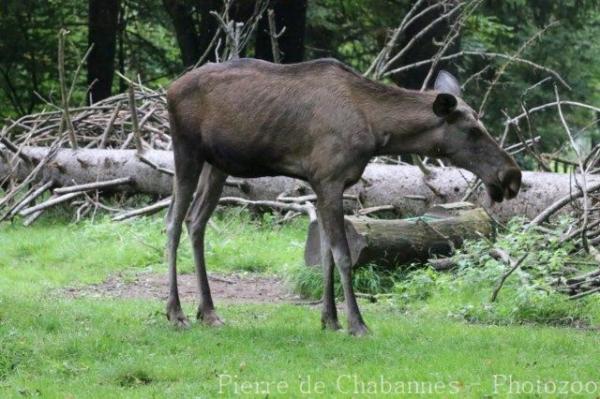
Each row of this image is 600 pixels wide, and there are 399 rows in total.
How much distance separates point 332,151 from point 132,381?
2.68 metres

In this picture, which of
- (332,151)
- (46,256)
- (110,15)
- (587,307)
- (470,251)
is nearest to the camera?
(332,151)

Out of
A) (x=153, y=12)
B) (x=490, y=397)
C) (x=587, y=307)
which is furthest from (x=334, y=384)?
(x=153, y=12)

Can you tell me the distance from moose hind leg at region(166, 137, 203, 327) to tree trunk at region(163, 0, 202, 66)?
12445 millimetres

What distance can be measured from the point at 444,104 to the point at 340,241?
1.41 metres

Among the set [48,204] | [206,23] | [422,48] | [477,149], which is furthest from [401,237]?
[206,23]

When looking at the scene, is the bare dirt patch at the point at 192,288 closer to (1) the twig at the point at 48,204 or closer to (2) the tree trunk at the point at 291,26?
(1) the twig at the point at 48,204

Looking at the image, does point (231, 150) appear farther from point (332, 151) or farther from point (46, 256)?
point (46, 256)

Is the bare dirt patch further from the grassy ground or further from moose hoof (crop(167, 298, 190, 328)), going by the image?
moose hoof (crop(167, 298, 190, 328))

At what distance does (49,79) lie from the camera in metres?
25.4

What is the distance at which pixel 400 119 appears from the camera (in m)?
9.46

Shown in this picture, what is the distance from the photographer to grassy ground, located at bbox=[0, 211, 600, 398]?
23.9ft

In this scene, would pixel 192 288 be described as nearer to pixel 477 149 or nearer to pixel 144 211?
pixel 144 211

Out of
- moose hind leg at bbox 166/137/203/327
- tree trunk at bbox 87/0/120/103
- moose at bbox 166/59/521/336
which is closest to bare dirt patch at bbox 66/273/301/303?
moose hind leg at bbox 166/137/203/327

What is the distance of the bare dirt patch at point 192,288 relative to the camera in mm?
12102
